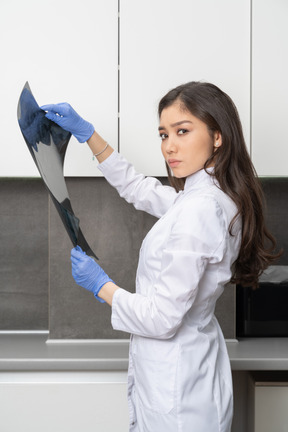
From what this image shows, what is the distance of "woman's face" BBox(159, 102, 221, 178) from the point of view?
3.85ft

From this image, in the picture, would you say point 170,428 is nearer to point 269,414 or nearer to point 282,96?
point 269,414

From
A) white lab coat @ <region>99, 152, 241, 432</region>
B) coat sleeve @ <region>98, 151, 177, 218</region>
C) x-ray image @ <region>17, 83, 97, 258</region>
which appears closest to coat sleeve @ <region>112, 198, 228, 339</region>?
white lab coat @ <region>99, 152, 241, 432</region>

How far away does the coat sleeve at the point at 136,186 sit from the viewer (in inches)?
61.2

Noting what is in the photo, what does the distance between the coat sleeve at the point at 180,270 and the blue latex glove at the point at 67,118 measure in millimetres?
508

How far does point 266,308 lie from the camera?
188cm

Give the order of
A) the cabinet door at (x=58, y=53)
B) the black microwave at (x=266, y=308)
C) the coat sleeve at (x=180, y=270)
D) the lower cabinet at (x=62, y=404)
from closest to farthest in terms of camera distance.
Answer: the coat sleeve at (x=180, y=270)
the lower cabinet at (x=62, y=404)
the cabinet door at (x=58, y=53)
the black microwave at (x=266, y=308)

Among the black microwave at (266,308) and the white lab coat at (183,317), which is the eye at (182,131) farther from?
the black microwave at (266,308)

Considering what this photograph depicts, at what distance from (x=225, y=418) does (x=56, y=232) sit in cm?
89

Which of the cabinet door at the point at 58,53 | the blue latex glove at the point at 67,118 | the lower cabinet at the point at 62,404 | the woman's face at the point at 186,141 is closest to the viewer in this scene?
the woman's face at the point at 186,141

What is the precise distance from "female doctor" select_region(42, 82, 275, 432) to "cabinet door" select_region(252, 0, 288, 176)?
52 centimetres

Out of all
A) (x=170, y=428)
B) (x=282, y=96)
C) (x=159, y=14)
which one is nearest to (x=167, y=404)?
(x=170, y=428)

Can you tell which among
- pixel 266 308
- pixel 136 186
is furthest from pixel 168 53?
pixel 266 308

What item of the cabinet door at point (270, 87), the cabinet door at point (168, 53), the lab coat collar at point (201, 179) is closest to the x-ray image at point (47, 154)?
Answer: the lab coat collar at point (201, 179)

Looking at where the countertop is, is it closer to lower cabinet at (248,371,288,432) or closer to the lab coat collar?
lower cabinet at (248,371,288,432)
